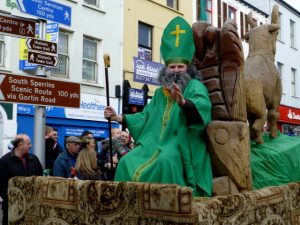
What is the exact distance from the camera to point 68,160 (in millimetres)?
6547

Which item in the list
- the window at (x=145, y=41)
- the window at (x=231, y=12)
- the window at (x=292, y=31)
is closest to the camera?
the window at (x=145, y=41)

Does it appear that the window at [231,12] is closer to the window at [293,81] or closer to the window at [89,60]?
the window at [293,81]

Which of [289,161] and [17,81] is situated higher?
[17,81]

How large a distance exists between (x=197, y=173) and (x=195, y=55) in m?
1.17

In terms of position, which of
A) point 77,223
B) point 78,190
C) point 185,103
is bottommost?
point 77,223

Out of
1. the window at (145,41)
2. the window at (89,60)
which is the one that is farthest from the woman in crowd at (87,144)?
the window at (145,41)

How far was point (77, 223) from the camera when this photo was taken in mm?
3188

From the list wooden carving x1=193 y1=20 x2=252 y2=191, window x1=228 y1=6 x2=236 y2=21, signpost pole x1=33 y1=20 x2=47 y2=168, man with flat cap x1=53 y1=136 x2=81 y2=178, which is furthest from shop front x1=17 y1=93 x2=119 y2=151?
window x1=228 y1=6 x2=236 y2=21

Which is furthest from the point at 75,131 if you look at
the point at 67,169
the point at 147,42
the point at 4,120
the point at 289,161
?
the point at 289,161

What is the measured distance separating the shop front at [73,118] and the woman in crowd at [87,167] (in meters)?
7.24

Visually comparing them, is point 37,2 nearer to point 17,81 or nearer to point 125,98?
point 17,81

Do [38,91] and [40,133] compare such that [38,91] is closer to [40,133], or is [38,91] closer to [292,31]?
[40,133]

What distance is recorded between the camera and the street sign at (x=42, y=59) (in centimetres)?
559

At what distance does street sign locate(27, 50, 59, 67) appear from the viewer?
5.59 meters
